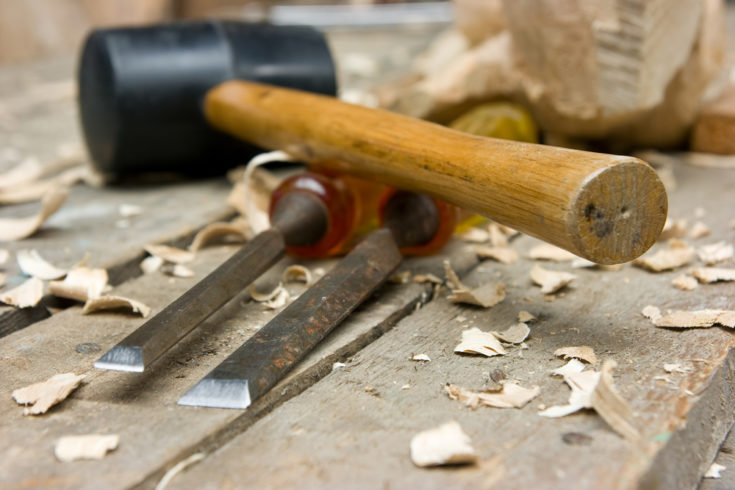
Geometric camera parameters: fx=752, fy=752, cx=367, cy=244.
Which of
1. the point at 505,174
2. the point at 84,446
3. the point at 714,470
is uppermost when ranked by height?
the point at 505,174

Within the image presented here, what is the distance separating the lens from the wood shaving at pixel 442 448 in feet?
2.47

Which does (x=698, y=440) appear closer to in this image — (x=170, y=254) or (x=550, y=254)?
(x=550, y=254)

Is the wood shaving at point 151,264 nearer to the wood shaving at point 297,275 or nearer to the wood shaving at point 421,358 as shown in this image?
the wood shaving at point 297,275

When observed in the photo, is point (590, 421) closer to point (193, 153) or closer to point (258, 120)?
point (258, 120)

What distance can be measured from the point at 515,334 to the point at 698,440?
0.28m

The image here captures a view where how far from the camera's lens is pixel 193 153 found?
70.4 inches

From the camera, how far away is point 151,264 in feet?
4.43

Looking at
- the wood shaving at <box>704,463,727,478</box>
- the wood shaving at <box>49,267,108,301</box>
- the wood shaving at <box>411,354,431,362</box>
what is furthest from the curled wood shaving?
the wood shaving at <box>49,267,108,301</box>

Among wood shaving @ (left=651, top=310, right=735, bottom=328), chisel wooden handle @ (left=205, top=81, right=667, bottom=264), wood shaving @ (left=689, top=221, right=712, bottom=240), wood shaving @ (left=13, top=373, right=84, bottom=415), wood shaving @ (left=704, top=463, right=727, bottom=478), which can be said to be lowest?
wood shaving @ (left=704, top=463, right=727, bottom=478)

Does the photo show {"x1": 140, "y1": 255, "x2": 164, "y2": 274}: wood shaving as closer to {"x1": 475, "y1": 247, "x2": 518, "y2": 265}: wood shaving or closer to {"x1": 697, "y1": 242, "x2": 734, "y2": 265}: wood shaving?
{"x1": 475, "y1": 247, "x2": 518, "y2": 265}: wood shaving

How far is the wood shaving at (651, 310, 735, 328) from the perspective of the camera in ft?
3.35

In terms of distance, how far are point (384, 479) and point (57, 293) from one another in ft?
2.31

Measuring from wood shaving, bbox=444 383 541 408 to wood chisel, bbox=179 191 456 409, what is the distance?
0.65ft

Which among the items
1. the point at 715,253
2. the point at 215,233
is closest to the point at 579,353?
the point at 715,253
